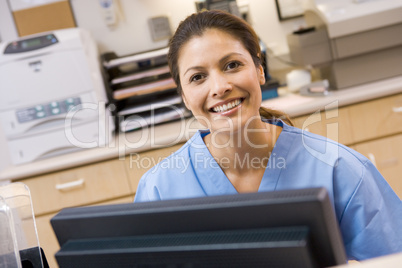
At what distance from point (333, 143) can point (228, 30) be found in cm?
40

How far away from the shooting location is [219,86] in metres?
1.13

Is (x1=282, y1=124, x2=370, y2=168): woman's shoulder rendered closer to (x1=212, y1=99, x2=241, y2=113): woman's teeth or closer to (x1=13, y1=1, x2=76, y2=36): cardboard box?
(x1=212, y1=99, x2=241, y2=113): woman's teeth

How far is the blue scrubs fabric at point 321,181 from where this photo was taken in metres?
1.01

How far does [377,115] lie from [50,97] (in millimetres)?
1636

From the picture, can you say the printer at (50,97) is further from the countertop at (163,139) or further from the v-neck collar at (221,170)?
the v-neck collar at (221,170)

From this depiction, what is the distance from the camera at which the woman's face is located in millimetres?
1153

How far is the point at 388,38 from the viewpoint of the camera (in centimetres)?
232

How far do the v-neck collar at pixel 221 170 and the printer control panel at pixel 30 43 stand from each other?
1.40 meters

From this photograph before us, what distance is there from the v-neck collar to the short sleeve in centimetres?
19

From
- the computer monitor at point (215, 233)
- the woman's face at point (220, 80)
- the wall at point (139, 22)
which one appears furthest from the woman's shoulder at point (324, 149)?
the wall at point (139, 22)

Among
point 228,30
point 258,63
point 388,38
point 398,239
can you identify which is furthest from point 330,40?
point 398,239

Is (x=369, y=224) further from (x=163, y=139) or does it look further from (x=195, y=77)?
(x=163, y=139)

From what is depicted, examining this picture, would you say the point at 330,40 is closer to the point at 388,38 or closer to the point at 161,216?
the point at 388,38

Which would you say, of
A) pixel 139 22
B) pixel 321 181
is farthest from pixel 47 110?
pixel 321 181
